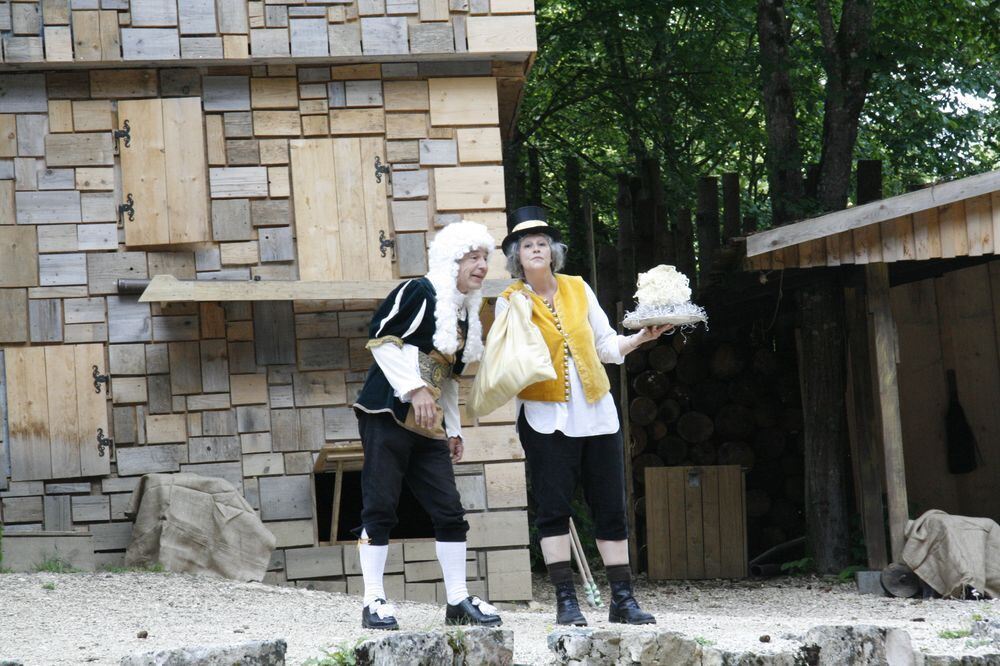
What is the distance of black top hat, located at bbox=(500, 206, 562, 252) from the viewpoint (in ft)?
17.9

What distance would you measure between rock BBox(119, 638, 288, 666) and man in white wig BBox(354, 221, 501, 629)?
1444mm

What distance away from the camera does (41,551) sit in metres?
7.27

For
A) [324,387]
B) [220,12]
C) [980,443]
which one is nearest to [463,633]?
[324,387]

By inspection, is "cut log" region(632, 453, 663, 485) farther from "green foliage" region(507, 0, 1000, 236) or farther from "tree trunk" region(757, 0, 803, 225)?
"green foliage" region(507, 0, 1000, 236)

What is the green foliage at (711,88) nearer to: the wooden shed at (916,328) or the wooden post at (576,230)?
the wooden post at (576,230)

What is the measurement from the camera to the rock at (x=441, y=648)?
3.88 meters

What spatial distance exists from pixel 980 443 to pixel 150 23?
743 cm

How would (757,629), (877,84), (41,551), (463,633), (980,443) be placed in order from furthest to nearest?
(877,84)
(980,443)
(41,551)
(757,629)
(463,633)

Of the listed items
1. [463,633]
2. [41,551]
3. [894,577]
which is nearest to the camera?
[463,633]

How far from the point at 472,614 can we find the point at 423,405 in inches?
34.6

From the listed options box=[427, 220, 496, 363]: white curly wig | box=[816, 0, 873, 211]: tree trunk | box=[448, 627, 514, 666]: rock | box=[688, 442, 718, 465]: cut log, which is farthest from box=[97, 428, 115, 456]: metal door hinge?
box=[816, 0, 873, 211]: tree trunk

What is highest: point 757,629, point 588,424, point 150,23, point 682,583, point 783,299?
point 150,23

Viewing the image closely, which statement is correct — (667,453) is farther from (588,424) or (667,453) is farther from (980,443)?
(588,424)

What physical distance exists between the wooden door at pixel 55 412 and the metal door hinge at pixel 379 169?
192 cm
